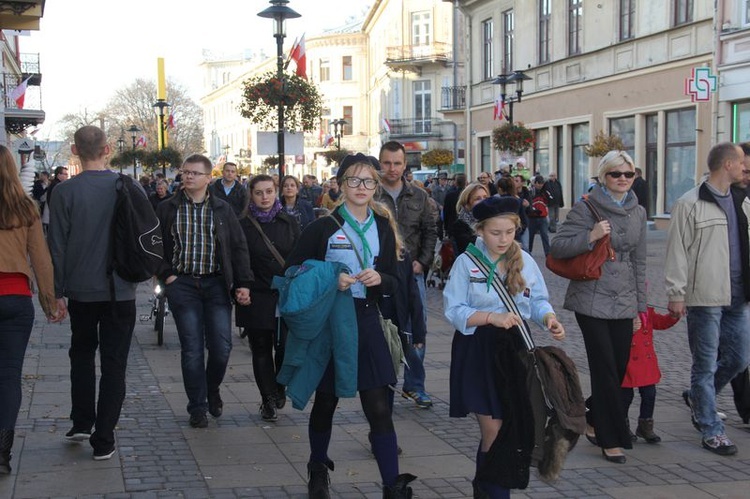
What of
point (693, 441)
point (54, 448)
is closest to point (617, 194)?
point (693, 441)

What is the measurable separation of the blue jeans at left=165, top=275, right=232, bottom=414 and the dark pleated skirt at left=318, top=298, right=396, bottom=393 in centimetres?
195

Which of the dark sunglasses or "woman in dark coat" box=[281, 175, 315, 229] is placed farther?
"woman in dark coat" box=[281, 175, 315, 229]

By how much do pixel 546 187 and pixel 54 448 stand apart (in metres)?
20.3

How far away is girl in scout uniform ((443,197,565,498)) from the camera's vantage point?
473 centimetres

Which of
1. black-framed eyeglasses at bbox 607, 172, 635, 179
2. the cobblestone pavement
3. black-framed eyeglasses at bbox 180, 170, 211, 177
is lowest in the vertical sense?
the cobblestone pavement

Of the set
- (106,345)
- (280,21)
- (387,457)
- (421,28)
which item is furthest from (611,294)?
(421,28)

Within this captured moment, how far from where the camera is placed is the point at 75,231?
19.4 ft

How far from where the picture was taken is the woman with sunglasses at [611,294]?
19.9ft

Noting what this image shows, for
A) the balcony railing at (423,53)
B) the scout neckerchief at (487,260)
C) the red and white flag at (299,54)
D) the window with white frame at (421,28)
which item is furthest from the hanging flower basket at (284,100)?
the window with white frame at (421,28)

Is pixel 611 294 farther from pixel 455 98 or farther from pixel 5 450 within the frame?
pixel 455 98

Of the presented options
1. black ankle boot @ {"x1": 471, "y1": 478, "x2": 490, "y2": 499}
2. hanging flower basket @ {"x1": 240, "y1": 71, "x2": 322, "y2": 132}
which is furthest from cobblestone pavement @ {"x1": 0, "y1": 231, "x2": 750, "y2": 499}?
hanging flower basket @ {"x1": 240, "y1": 71, "x2": 322, "y2": 132}

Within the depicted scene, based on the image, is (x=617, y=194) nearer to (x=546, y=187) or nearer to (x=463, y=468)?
(x=463, y=468)

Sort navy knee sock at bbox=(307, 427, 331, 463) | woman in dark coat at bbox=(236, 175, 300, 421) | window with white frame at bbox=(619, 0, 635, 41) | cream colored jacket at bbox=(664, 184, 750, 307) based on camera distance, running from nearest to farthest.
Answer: navy knee sock at bbox=(307, 427, 331, 463) < cream colored jacket at bbox=(664, 184, 750, 307) < woman in dark coat at bbox=(236, 175, 300, 421) < window with white frame at bbox=(619, 0, 635, 41)

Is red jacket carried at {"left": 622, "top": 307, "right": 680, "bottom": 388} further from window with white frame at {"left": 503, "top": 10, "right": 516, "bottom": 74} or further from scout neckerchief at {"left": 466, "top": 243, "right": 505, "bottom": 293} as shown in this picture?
window with white frame at {"left": 503, "top": 10, "right": 516, "bottom": 74}
